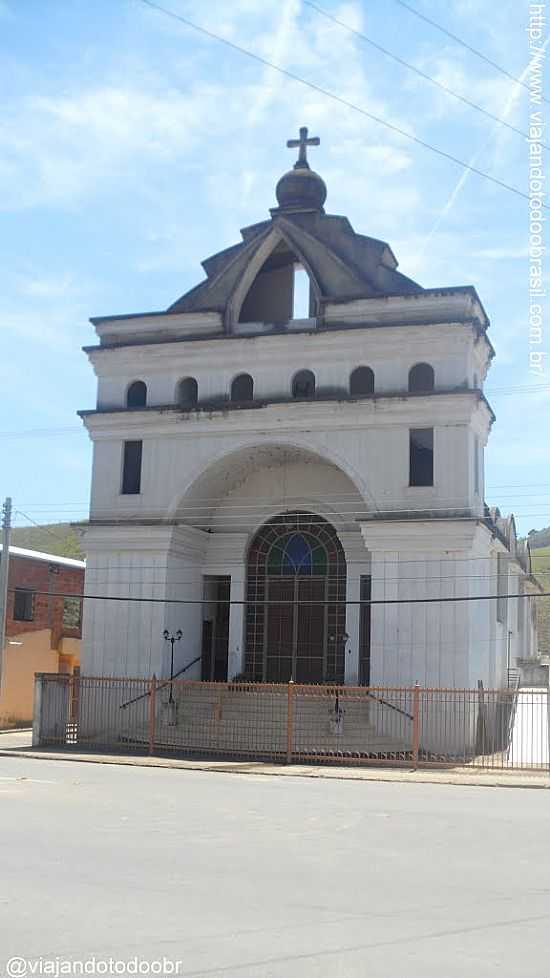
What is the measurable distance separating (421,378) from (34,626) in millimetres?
16026

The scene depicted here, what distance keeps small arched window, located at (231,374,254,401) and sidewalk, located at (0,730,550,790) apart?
9.74 metres

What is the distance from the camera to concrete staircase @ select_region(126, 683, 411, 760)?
24.6m

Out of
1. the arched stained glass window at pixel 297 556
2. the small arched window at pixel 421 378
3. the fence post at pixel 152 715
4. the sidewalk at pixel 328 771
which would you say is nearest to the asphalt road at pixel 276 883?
the sidewalk at pixel 328 771

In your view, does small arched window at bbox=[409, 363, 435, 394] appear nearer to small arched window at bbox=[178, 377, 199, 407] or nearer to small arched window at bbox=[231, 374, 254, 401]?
small arched window at bbox=[231, 374, 254, 401]

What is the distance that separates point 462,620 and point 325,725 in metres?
4.05

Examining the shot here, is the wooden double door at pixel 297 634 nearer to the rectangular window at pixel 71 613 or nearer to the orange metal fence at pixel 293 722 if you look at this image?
the orange metal fence at pixel 293 722

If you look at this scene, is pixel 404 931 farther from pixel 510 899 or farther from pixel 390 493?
pixel 390 493

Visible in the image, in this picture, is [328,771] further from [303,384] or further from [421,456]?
[303,384]

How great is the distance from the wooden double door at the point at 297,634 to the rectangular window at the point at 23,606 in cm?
946

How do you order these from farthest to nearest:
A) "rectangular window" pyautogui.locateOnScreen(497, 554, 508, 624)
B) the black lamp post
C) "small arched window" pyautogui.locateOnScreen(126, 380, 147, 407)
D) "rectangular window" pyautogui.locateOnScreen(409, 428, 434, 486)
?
"rectangular window" pyautogui.locateOnScreen(497, 554, 508, 624)
"small arched window" pyautogui.locateOnScreen(126, 380, 147, 407)
the black lamp post
"rectangular window" pyautogui.locateOnScreen(409, 428, 434, 486)

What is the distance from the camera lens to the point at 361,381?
28.0 m

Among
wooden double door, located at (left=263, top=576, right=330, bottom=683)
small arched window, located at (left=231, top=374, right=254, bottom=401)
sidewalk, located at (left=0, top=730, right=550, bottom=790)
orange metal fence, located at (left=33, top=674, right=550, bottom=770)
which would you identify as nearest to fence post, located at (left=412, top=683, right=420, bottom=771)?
orange metal fence, located at (left=33, top=674, right=550, bottom=770)

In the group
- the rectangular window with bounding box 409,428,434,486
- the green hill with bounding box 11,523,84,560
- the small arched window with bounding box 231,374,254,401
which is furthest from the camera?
the green hill with bounding box 11,523,84,560

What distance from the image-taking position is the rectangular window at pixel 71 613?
38200 mm
